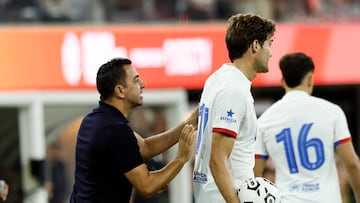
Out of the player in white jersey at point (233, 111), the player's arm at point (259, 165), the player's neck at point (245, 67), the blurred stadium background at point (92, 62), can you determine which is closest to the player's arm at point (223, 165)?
the player in white jersey at point (233, 111)

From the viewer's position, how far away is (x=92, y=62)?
12.9 metres

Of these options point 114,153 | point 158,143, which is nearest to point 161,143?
point 158,143

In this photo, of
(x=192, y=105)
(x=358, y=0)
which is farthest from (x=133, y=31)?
(x=358, y=0)

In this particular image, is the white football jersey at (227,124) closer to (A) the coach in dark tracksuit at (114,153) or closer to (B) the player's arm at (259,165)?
(A) the coach in dark tracksuit at (114,153)

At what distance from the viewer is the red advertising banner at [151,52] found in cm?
1263

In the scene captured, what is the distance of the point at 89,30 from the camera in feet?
42.3

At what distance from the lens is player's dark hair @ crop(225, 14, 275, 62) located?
258 inches

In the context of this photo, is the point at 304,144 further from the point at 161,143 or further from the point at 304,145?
the point at 161,143

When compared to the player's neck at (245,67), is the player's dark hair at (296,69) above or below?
below

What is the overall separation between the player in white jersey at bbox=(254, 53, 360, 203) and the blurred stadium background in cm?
448

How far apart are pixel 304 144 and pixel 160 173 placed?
148 centimetres

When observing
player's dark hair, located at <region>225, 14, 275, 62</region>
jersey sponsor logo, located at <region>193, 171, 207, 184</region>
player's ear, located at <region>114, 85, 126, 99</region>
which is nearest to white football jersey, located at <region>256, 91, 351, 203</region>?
jersey sponsor logo, located at <region>193, 171, 207, 184</region>

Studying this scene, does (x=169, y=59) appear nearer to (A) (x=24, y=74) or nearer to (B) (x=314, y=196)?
(A) (x=24, y=74)

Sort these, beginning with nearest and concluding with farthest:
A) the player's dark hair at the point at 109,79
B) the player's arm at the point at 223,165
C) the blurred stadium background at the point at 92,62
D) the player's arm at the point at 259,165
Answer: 1. the player's arm at the point at 223,165
2. the player's dark hair at the point at 109,79
3. the player's arm at the point at 259,165
4. the blurred stadium background at the point at 92,62
